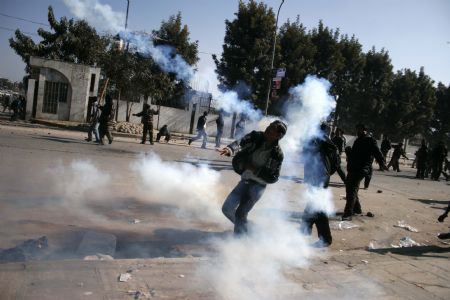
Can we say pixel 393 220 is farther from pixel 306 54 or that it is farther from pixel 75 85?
pixel 306 54

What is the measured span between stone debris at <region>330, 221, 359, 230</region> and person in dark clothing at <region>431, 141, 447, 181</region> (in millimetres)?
13033

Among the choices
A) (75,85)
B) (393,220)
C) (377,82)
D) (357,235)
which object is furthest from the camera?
(377,82)

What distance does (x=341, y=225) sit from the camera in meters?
6.93

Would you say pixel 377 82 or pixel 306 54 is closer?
pixel 306 54

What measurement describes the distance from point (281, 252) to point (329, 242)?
1005 millimetres

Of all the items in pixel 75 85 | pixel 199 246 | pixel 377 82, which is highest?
pixel 377 82

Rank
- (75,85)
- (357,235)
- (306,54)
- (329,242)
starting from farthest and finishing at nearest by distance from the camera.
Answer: (306,54), (75,85), (357,235), (329,242)

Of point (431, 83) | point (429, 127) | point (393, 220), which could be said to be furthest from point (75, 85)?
point (429, 127)

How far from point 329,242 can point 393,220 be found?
3.04 meters

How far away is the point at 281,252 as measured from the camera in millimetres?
4961

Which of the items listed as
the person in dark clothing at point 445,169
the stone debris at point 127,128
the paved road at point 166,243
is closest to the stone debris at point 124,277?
the paved road at point 166,243

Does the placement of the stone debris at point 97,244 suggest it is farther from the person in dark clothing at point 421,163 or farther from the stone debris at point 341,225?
the person in dark clothing at point 421,163

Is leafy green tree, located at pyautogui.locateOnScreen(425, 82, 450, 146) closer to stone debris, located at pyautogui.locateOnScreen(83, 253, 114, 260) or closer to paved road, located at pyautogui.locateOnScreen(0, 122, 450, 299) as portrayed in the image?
paved road, located at pyautogui.locateOnScreen(0, 122, 450, 299)

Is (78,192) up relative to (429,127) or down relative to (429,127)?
down
